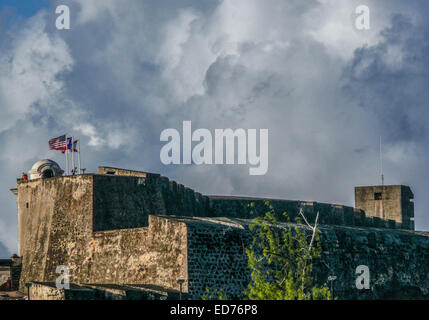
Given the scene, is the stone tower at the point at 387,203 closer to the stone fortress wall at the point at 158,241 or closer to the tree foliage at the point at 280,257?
the stone fortress wall at the point at 158,241

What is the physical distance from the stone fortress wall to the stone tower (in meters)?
15.2

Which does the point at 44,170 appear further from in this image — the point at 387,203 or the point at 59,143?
the point at 387,203

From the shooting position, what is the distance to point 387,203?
5750cm

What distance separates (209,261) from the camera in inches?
1203

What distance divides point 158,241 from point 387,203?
29.4 meters

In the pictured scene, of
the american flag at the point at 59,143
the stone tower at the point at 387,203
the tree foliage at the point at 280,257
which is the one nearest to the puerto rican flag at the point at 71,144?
the american flag at the point at 59,143

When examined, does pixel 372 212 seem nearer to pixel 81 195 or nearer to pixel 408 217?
pixel 408 217

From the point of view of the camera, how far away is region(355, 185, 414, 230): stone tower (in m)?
57.2

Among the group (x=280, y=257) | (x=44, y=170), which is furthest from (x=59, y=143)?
(x=280, y=257)

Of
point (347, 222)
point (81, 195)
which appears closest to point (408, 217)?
point (347, 222)

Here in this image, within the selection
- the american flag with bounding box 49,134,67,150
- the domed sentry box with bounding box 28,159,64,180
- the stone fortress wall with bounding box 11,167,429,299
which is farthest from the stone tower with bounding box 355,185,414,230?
the american flag with bounding box 49,134,67,150

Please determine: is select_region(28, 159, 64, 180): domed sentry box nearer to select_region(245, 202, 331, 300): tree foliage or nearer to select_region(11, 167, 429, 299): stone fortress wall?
select_region(11, 167, 429, 299): stone fortress wall
